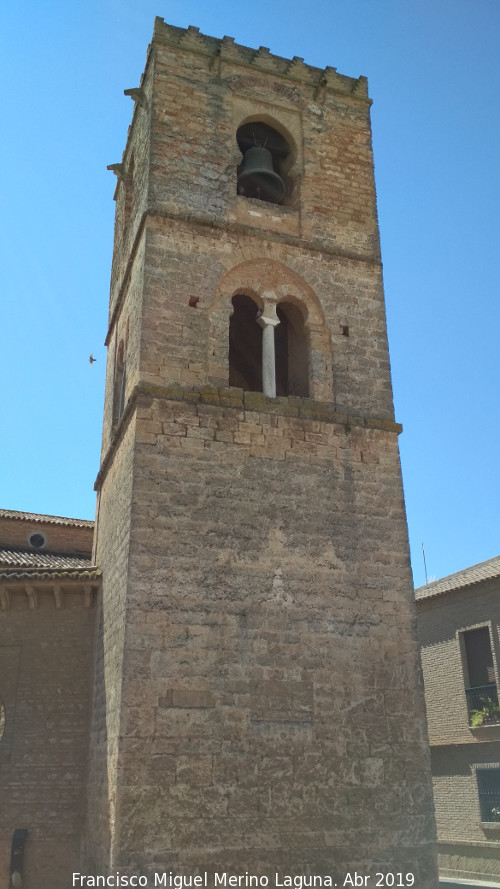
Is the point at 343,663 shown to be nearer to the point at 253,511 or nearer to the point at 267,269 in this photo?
the point at 253,511

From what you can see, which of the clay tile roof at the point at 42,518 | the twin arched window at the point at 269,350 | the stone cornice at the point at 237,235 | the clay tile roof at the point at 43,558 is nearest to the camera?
the stone cornice at the point at 237,235

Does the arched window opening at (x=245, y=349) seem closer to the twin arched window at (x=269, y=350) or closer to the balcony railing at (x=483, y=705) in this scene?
the twin arched window at (x=269, y=350)

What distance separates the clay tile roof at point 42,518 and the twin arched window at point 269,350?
5.19 metres

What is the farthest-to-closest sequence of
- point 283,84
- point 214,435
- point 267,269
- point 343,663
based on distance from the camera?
point 283,84
point 267,269
point 214,435
point 343,663

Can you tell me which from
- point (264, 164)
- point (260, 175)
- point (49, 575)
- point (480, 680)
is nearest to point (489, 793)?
point (480, 680)

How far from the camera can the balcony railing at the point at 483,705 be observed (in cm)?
1588

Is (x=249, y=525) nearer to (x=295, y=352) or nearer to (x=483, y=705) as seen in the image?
(x=295, y=352)

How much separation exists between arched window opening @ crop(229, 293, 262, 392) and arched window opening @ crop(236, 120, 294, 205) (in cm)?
174

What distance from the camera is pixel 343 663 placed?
26.4 feet

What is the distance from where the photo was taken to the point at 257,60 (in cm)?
1128

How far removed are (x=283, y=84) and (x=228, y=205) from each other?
2807 millimetres

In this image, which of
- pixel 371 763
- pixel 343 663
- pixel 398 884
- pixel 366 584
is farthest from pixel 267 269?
pixel 398 884

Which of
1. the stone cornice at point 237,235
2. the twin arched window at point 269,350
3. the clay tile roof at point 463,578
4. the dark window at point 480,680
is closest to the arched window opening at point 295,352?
the twin arched window at point 269,350

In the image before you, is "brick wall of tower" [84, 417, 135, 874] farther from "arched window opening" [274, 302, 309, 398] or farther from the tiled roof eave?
"arched window opening" [274, 302, 309, 398]
